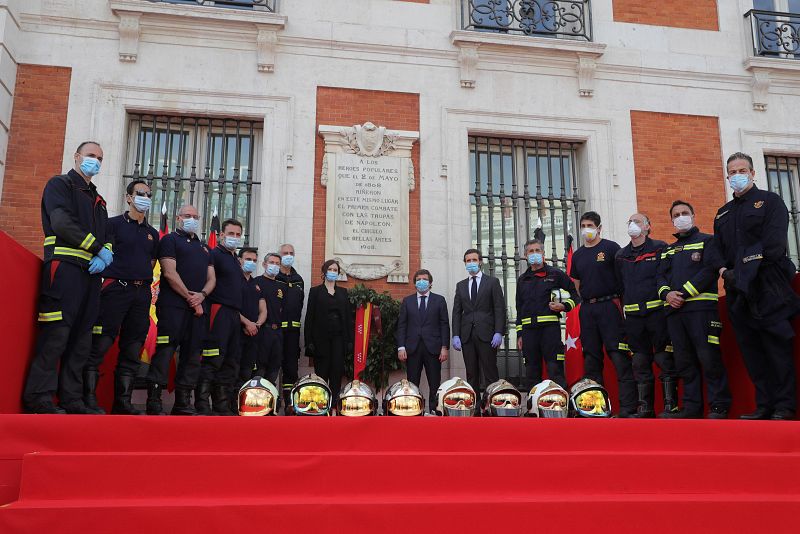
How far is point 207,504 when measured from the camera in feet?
10.3

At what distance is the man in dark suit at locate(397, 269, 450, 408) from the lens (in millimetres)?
8453

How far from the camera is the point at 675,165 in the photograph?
1073 cm

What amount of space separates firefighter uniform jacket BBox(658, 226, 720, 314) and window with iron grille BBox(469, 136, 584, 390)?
161 inches

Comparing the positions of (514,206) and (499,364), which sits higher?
(514,206)

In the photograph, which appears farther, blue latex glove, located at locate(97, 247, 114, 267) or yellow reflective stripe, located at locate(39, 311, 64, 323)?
blue latex glove, located at locate(97, 247, 114, 267)

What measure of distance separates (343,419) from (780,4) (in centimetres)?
1187

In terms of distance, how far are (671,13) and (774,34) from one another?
1787mm

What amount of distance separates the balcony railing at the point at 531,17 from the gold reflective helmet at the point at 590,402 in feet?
24.9

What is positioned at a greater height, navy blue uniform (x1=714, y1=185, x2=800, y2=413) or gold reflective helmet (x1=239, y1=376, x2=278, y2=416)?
navy blue uniform (x1=714, y1=185, x2=800, y2=413)

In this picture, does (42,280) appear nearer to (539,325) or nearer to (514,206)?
(539,325)

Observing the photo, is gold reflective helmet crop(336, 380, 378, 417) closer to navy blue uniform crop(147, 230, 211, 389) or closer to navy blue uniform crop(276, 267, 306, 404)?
navy blue uniform crop(147, 230, 211, 389)

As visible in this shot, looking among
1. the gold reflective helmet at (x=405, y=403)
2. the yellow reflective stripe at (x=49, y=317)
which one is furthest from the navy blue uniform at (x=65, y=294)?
the gold reflective helmet at (x=405, y=403)

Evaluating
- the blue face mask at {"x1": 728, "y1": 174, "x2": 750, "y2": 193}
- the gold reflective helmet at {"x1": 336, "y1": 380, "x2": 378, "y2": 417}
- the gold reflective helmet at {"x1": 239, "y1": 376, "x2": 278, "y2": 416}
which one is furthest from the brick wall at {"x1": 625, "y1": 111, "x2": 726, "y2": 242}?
the gold reflective helmet at {"x1": 239, "y1": 376, "x2": 278, "y2": 416}

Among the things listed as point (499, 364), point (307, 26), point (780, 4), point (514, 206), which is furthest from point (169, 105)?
point (780, 4)
